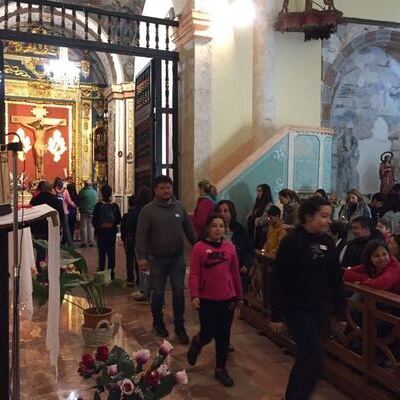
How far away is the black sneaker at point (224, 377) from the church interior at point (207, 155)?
2.2 inches

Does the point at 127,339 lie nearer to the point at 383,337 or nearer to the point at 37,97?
the point at 383,337

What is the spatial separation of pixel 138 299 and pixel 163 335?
1.68 meters

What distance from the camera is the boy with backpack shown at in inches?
299

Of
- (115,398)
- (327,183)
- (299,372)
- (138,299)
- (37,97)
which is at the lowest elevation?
(138,299)

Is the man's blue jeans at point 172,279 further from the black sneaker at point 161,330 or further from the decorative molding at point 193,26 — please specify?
the decorative molding at point 193,26

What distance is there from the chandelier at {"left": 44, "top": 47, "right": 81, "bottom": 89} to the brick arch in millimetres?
8090

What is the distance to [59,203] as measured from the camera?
313 inches

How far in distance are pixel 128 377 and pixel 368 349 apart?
2091 millimetres

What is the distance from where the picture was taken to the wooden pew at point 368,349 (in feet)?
11.4

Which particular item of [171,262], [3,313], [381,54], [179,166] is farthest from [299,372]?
[381,54]

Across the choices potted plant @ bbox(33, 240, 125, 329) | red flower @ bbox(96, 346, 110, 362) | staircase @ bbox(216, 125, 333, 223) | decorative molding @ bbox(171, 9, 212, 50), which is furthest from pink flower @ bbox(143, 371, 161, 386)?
decorative molding @ bbox(171, 9, 212, 50)

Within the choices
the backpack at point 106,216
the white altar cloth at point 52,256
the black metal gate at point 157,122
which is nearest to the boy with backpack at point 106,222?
the backpack at point 106,216

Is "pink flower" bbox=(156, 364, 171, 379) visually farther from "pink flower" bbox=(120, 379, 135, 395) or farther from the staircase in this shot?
the staircase

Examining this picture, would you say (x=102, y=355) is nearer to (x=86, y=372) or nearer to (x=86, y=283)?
(x=86, y=372)
